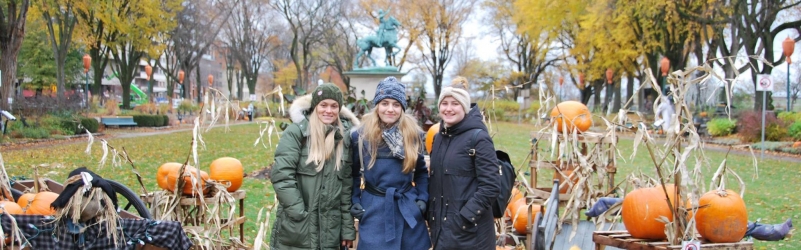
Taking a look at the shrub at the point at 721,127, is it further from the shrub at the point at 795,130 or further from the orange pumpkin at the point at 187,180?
the orange pumpkin at the point at 187,180

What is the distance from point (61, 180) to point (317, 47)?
49250mm

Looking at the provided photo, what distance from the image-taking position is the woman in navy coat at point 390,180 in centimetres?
355

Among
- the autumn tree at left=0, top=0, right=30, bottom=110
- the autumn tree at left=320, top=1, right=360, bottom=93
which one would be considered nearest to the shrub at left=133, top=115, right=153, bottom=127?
the autumn tree at left=0, top=0, right=30, bottom=110

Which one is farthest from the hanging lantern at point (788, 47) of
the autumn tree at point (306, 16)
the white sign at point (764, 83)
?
the autumn tree at point (306, 16)

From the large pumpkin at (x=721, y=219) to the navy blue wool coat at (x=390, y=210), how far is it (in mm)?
1549

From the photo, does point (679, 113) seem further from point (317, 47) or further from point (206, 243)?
point (317, 47)

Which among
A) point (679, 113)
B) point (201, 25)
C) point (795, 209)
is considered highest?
point (201, 25)

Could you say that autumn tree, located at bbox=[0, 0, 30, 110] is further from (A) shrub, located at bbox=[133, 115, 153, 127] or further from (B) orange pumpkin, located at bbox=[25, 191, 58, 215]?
(B) orange pumpkin, located at bbox=[25, 191, 58, 215]

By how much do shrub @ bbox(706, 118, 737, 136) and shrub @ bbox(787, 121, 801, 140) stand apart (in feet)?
8.66

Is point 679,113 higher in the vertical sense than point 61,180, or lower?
higher

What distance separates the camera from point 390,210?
3.53 meters

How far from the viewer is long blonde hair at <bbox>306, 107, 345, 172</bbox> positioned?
357 cm

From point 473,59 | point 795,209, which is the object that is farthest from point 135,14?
point 473,59

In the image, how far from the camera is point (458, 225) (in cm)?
340
